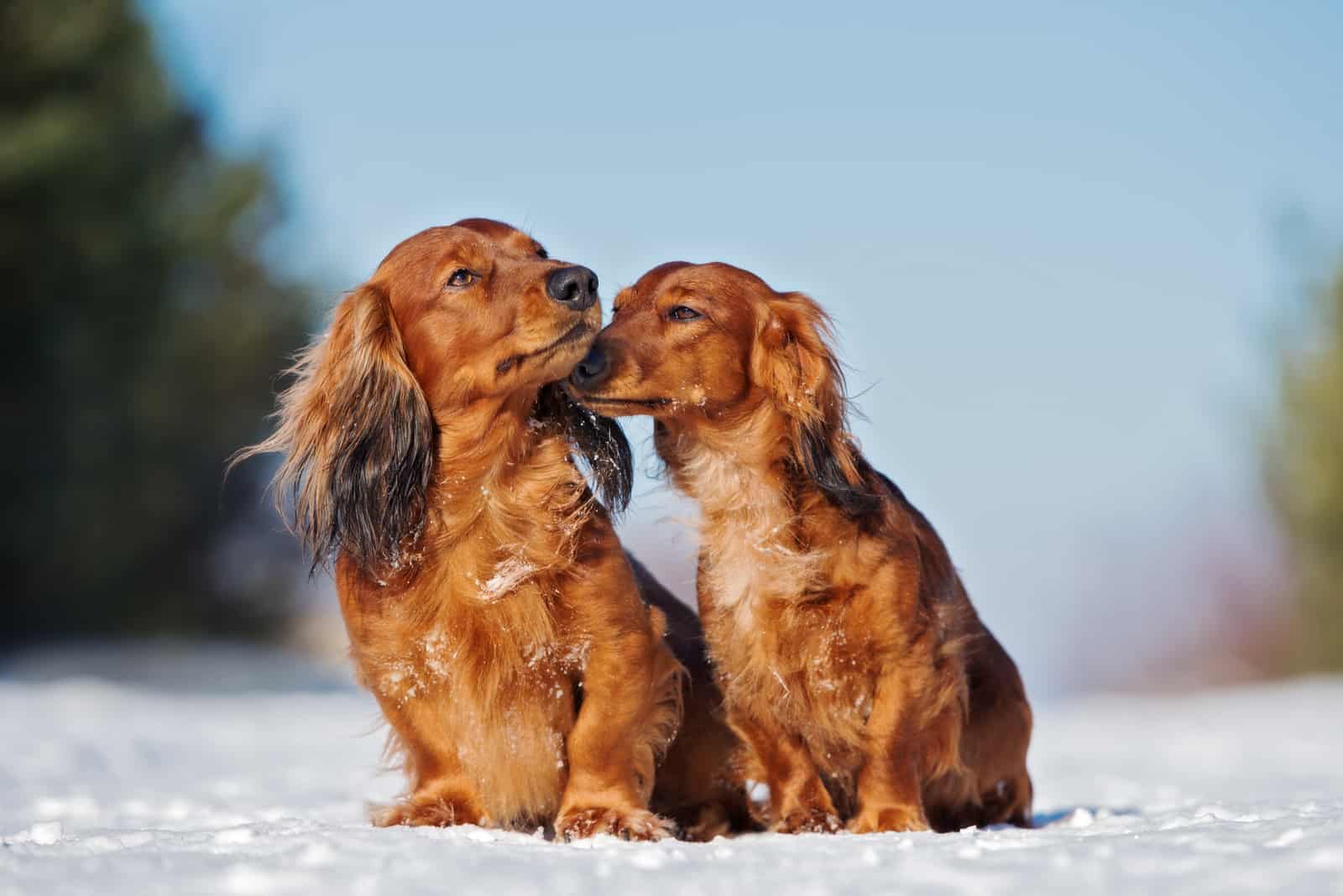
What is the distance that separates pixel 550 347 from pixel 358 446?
0.51 m

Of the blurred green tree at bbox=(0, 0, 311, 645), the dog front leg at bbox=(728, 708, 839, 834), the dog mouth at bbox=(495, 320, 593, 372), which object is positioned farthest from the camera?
the blurred green tree at bbox=(0, 0, 311, 645)

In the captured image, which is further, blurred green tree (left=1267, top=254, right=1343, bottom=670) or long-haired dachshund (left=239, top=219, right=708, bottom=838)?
blurred green tree (left=1267, top=254, right=1343, bottom=670)

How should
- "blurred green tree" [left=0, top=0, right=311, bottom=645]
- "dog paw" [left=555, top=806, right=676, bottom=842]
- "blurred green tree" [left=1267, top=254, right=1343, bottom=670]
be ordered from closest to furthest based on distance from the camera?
"dog paw" [left=555, top=806, right=676, bottom=842], "blurred green tree" [left=0, top=0, right=311, bottom=645], "blurred green tree" [left=1267, top=254, right=1343, bottom=670]

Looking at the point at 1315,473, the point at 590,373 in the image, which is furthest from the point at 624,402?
the point at 1315,473

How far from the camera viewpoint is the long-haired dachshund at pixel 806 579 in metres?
3.26

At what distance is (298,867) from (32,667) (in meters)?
10.2

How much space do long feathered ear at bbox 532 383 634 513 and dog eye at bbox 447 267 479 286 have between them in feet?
1.01

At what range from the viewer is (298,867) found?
84.3 inches

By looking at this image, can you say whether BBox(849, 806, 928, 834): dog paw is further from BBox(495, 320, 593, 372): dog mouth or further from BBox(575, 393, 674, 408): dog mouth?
BBox(495, 320, 593, 372): dog mouth

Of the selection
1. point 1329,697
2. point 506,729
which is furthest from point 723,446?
point 1329,697

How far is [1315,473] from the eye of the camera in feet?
46.6

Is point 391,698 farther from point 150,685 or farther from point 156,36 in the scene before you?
point 156,36

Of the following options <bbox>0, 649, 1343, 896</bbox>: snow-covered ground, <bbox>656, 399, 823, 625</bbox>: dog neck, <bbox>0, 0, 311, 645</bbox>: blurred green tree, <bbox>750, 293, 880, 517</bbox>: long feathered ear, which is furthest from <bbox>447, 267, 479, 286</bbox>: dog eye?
<bbox>0, 0, 311, 645</bbox>: blurred green tree

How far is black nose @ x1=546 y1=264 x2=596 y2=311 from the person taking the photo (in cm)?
316
